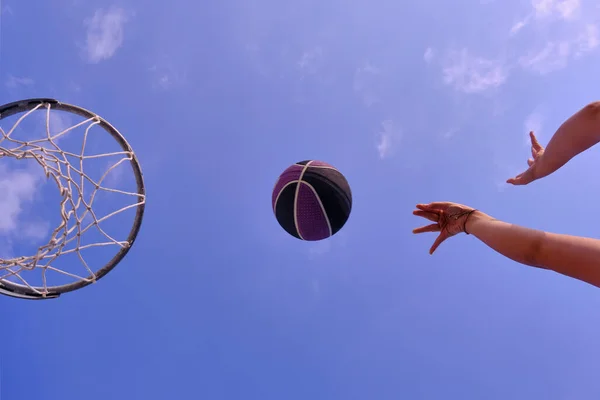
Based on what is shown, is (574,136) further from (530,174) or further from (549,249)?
(549,249)

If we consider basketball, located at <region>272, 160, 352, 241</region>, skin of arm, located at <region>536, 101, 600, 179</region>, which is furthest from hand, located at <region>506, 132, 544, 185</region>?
basketball, located at <region>272, 160, 352, 241</region>

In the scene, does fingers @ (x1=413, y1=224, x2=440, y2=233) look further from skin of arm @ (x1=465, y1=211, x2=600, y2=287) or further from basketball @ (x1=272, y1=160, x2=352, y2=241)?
basketball @ (x1=272, y1=160, x2=352, y2=241)

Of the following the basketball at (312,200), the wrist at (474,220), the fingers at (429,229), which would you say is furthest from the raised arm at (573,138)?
the basketball at (312,200)

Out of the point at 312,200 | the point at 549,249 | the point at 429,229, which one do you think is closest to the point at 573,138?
the point at 549,249

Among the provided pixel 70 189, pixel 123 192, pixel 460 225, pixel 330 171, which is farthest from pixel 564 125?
pixel 70 189

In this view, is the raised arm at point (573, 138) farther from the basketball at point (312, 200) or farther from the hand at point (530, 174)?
the basketball at point (312, 200)

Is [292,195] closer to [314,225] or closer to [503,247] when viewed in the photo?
[314,225]
